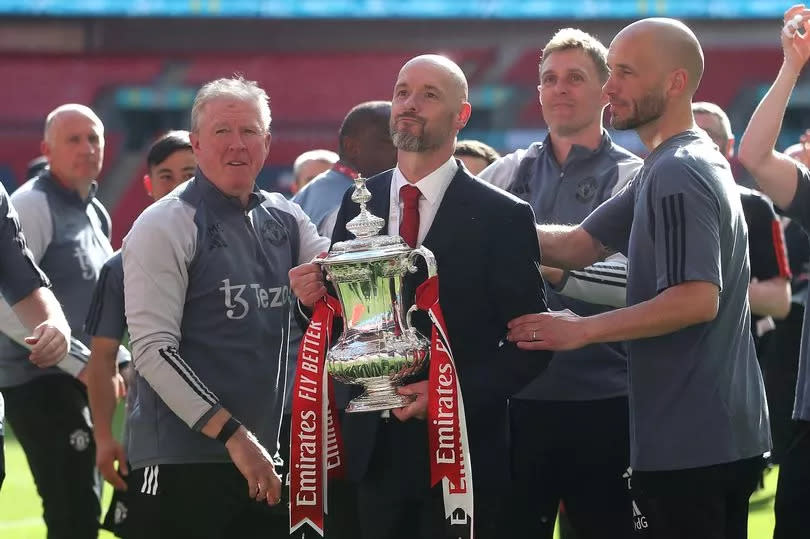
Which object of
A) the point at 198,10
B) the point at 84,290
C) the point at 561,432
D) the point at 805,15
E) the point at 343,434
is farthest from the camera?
the point at 198,10

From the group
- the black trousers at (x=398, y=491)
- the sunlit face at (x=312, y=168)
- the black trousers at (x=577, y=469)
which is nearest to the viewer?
the black trousers at (x=398, y=491)

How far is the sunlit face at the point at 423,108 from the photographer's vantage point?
333cm

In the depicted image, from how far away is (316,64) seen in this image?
24.5m

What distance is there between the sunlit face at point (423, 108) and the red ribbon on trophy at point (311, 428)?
474 mm

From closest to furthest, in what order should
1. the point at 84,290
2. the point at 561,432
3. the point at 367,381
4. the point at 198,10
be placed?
the point at 367,381, the point at 561,432, the point at 84,290, the point at 198,10

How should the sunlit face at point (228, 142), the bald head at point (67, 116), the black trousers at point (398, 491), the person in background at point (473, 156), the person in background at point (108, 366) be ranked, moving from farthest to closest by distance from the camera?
the bald head at point (67, 116)
the person in background at point (473, 156)
the person in background at point (108, 366)
the sunlit face at point (228, 142)
the black trousers at point (398, 491)

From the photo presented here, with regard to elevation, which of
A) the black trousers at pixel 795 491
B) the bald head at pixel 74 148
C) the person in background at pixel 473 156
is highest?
the bald head at pixel 74 148

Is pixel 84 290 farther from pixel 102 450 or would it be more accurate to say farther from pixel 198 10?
pixel 198 10

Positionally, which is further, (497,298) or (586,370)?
(586,370)

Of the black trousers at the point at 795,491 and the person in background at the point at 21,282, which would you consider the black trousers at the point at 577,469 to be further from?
the person in background at the point at 21,282

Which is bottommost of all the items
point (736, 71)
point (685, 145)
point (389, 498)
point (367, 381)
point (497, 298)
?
point (389, 498)

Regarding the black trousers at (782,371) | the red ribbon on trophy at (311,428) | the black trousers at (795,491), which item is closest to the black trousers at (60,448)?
the red ribbon on trophy at (311,428)

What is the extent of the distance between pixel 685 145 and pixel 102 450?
238cm

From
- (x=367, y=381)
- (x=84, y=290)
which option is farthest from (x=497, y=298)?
(x=84, y=290)
